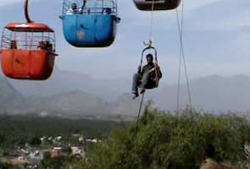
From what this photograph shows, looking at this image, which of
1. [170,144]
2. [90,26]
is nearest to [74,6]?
[90,26]

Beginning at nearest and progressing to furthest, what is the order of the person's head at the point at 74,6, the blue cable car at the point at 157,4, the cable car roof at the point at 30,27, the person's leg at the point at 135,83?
the blue cable car at the point at 157,4 < the person's leg at the point at 135,83 < the cable car roof at the point at 30,27 < the person's head at the point at 74,6

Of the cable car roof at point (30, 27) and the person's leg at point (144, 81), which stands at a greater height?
the cable car roof at point (30, 27)

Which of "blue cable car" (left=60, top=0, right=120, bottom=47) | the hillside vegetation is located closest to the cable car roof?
"blue cable car" (left=60, top=0, right=120, bottom=47)

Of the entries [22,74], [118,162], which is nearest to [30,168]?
[118,162]

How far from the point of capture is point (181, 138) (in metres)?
28.9

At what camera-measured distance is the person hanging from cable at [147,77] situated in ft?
36.1

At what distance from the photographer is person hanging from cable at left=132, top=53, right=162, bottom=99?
11008 millimetres

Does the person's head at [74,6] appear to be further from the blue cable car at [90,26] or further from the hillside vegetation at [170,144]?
the hillside vegetation at [170,144]

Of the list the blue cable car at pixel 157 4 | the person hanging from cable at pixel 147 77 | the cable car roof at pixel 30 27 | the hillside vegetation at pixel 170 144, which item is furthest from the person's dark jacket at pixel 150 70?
the hillside vegetation at pixel 170 144

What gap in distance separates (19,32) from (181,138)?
17.8 metres

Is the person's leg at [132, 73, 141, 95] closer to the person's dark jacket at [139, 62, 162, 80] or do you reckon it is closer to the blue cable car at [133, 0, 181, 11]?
the person's dark jacket at [139, 62, 162, 80]

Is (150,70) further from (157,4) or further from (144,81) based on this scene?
(157,4)

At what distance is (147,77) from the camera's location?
36.1ft

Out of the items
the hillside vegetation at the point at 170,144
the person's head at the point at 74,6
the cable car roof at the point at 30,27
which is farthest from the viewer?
the hillside vegetation at the point at 170,144
